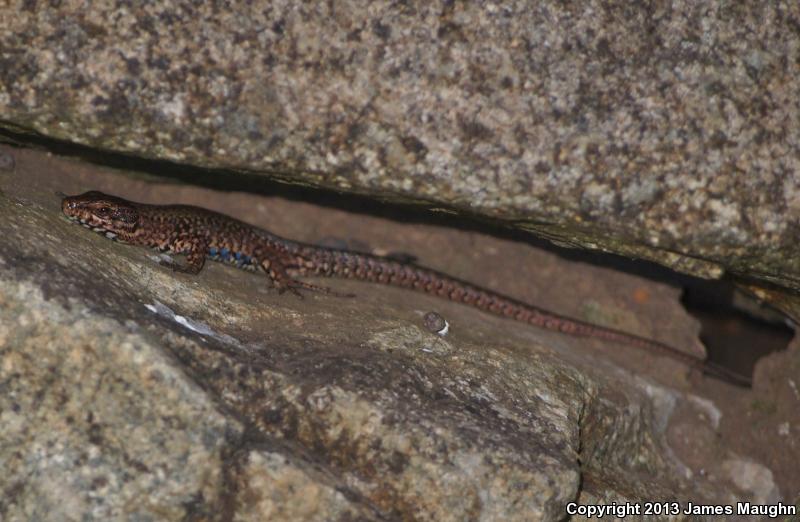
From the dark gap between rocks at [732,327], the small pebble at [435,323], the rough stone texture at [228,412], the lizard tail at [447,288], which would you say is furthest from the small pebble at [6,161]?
the dark gap between rocks at [732,327]

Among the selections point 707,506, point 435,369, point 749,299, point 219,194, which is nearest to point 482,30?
point 435,369

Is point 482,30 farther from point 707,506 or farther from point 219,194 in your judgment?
point 707,506

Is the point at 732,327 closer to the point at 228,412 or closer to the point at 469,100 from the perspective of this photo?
the point at 469,100

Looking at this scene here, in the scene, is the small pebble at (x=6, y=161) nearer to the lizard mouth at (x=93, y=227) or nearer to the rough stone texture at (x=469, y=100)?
the lizard mouth at (x=93, y=227)

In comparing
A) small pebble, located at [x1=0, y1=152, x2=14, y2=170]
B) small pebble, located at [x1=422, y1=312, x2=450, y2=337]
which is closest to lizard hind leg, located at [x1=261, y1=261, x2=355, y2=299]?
small pebble, located at [x1=422, y1=312, x2=450, y2=337]

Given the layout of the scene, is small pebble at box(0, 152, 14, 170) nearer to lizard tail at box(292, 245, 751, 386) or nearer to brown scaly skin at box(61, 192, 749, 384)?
brown scaly skin at box(61, 192, 749, 384)

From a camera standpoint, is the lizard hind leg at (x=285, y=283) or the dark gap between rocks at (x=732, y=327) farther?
the dark gap between rocks at (x=732, y=327)
